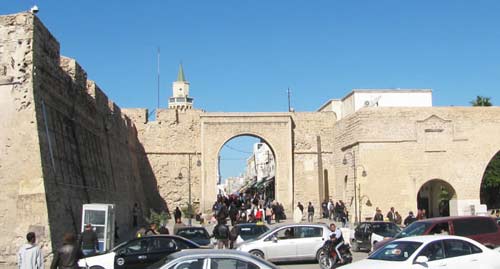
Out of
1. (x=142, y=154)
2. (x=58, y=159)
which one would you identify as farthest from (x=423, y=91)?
(x=58, y=159)

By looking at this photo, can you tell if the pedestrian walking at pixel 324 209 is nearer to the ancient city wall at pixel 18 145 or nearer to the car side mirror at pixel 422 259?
the ancient city wall at pixel 18 145

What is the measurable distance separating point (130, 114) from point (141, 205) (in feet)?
20.7

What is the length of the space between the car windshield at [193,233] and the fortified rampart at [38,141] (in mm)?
3271

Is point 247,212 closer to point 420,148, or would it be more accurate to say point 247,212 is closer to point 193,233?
point 420,148

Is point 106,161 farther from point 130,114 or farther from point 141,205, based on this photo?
point 130,114

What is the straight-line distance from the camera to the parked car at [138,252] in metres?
13.8

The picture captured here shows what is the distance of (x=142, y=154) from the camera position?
38844 mm

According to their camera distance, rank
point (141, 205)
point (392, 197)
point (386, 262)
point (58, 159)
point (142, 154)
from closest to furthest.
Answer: point (386, 262) → point (58, 159) → point (392, 197) → point (141, 205) → point (142, 154)

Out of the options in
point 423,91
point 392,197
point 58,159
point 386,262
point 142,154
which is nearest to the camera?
point 386,262

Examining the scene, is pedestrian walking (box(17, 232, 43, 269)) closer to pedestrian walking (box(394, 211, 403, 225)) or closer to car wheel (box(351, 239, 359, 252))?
car wheel (box(351, 239, 359, 252))

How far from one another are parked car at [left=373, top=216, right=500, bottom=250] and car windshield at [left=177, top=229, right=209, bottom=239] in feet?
21.5

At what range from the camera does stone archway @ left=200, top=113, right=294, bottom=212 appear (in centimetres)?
3750

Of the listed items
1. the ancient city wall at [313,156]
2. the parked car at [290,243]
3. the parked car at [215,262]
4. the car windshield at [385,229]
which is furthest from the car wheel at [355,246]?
the ancient city wall at [313,156]

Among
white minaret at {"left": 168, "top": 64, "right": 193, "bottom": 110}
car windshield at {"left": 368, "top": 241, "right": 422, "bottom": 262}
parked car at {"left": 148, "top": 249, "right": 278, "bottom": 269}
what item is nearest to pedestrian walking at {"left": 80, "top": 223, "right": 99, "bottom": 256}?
parked car at {"left": 148, "top": 249, "right": 278, "bottom": 269}
